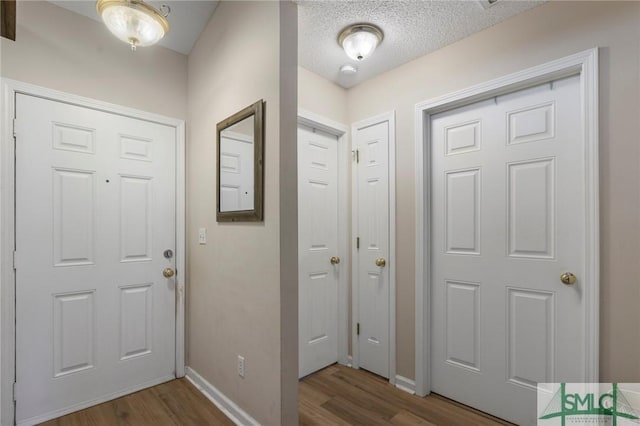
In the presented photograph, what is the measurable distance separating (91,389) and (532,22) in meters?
3.50

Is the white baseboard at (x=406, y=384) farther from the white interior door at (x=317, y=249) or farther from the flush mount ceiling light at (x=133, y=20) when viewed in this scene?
the flush mount ceiling light at (x=133, y=20)

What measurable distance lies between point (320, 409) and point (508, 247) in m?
1.58

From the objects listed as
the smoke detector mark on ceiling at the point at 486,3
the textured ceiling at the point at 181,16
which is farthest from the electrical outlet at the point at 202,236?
the smoke detector mark on ceiling at the point at 486,3

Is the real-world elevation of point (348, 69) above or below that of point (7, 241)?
above

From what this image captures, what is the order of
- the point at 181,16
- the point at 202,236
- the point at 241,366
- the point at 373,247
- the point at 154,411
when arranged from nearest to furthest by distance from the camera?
the point at 241,366, the point at 154,411, the point at 181,16, the point at 202,236, the point at 373,247

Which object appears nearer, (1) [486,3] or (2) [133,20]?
(2) [133,20]

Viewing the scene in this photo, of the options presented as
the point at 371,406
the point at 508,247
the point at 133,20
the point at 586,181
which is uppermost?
the point at 133,20

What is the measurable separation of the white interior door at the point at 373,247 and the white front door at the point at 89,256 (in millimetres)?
1492

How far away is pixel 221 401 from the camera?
1.94 metres

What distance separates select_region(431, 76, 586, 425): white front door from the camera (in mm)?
1633

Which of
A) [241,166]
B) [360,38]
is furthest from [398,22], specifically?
[241,166]

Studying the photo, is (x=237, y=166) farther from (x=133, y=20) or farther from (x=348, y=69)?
(x=348, y=69)

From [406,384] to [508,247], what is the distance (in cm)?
121
